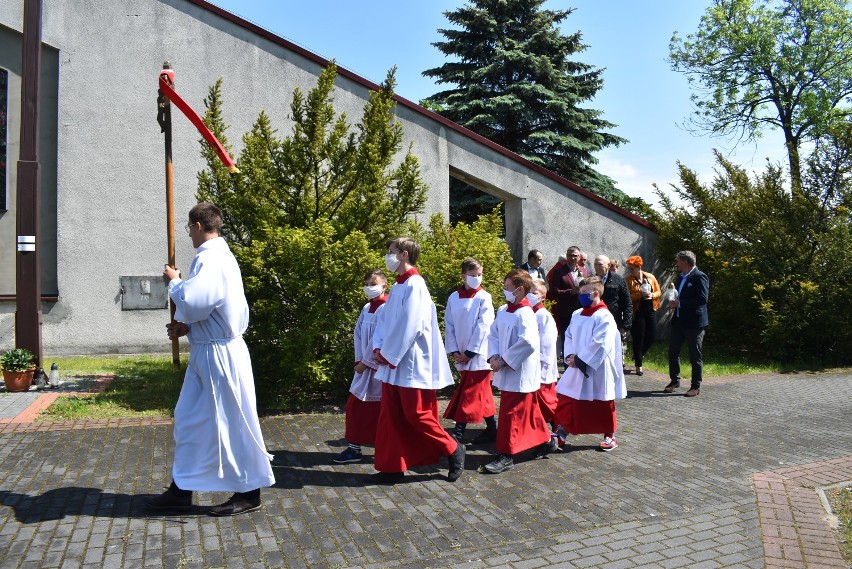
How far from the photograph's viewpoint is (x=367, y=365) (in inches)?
240

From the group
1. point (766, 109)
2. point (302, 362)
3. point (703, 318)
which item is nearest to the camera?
point (302, 362)

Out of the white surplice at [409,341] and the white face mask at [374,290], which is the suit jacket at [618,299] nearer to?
the white face mask at [374,290]

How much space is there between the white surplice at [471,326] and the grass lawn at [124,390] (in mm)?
3319

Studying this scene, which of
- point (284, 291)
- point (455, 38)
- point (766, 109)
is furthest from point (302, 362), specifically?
point (766, 109)

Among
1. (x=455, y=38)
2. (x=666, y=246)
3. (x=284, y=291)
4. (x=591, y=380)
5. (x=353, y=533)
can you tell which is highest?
(x=455, y=38)

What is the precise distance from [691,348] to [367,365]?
5511 millimetres

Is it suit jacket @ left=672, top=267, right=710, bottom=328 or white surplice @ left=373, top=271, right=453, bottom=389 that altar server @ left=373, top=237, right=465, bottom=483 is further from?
suit jacket @ left=672, top=267, right=710, bottom=328

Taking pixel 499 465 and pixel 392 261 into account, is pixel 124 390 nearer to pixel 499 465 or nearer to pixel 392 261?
pixel 392 261

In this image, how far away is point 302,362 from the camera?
8.08 meters

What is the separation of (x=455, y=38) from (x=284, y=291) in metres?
18.6

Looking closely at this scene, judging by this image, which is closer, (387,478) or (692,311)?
(387,478)

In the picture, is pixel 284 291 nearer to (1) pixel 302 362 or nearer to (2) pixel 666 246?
(1) pixel 302 362

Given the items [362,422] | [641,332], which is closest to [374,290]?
[362,422]

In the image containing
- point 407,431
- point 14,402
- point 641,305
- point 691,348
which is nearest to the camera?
point 407,431
